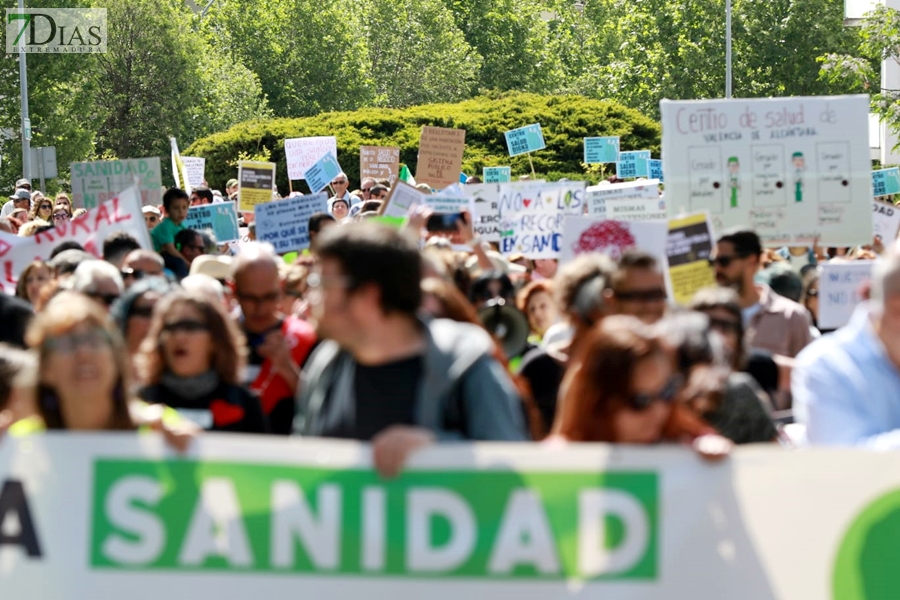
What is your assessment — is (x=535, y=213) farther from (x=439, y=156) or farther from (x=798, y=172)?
(x=439, y=156)

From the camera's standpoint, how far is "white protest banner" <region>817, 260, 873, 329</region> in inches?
311

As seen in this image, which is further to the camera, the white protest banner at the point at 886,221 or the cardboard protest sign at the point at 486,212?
the cardboard protest sign at the point at 486,212

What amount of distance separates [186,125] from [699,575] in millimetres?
42700

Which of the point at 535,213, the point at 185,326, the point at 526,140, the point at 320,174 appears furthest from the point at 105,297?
the point at 526,140

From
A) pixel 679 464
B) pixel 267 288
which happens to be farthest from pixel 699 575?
pixel 267 288

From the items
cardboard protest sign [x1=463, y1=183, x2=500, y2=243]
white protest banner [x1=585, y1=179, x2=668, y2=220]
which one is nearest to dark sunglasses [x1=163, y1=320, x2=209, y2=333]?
white protest banner [x1=585, y1=179, x2=668, y2=220]

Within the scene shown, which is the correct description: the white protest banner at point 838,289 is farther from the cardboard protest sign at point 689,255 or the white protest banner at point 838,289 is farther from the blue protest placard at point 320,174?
the blue protest placard at point 320,174

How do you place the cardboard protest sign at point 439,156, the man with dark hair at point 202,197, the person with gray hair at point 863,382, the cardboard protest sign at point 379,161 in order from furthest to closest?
the cardboard protest sign at point 379,161
the cardboard protest sign at point 439,156
the man with dark hair at point 202,197
the person with gray hair at point 863,382

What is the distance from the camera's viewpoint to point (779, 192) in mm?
9742

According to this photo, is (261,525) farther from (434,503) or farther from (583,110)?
(583,110)

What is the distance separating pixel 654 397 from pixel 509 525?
47cm

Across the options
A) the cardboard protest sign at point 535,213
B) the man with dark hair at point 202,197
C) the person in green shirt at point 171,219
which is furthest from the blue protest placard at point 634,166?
the person in green shirt at point 171,219

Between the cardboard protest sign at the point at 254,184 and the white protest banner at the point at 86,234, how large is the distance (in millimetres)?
5962

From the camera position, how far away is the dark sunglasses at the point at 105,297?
6.38m
